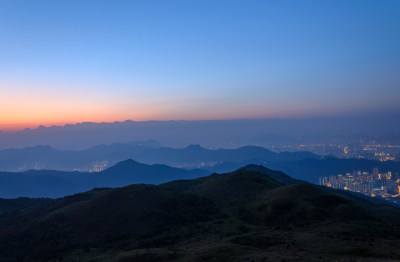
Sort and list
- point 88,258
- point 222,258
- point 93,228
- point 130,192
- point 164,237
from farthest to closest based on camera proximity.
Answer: point 130,192 → point 93,228 → point 164,237 → point 88,258 → point 222,258

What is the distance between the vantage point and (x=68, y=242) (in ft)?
159

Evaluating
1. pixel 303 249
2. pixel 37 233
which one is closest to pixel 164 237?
pixel 303 249

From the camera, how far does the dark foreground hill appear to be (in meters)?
27.6

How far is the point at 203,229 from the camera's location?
46.1 metres

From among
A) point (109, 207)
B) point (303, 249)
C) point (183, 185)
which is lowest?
point (183, 185)

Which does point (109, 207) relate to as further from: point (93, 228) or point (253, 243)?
point (253, 243)

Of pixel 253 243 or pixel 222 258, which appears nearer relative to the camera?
pixel 222 258

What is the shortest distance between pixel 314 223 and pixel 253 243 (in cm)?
1887

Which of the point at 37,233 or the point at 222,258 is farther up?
the point at 222,258

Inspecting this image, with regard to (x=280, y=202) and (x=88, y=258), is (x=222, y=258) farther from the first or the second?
(x=280, y=202)

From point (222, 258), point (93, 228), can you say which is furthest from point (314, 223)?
point (93, 228)

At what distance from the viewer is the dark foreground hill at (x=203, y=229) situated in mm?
27625

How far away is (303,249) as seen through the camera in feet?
85.4

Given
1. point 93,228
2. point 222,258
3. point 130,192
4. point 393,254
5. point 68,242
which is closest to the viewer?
point 393,254
